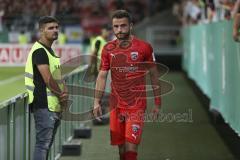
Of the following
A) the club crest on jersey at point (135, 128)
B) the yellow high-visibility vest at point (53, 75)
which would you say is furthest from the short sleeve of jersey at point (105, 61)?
the club crest on jersey at point (135, 128)

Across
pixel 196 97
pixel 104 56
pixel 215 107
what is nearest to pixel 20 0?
pixel 196 97

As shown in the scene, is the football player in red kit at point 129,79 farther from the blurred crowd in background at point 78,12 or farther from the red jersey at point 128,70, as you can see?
the blurred crowd in background at point 78,12

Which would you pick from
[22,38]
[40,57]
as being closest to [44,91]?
[40,57]

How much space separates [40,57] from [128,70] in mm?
1074

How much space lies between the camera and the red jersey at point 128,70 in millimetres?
8281

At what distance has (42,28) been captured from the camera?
8.04 meters

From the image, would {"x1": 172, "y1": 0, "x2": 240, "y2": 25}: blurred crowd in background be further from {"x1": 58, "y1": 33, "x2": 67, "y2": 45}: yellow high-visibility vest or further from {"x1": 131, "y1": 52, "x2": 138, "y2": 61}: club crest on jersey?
{"x1": 58, "y1": 33, "x2": 67, "y2": 45}: yellow high-visibility vest

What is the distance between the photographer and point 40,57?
7812mm

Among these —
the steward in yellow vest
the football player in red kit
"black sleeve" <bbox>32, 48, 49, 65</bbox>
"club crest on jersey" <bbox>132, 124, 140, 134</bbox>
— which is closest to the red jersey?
the football player in red kit

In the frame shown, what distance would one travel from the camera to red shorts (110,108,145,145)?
27.3ft

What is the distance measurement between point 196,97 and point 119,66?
14.1 m

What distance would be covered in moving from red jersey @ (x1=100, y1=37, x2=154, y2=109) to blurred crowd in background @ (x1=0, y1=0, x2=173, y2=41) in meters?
26.9

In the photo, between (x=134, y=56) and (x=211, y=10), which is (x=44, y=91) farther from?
(x=211, y=10)

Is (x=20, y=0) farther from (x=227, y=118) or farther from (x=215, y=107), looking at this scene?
(x=227, y=118)
